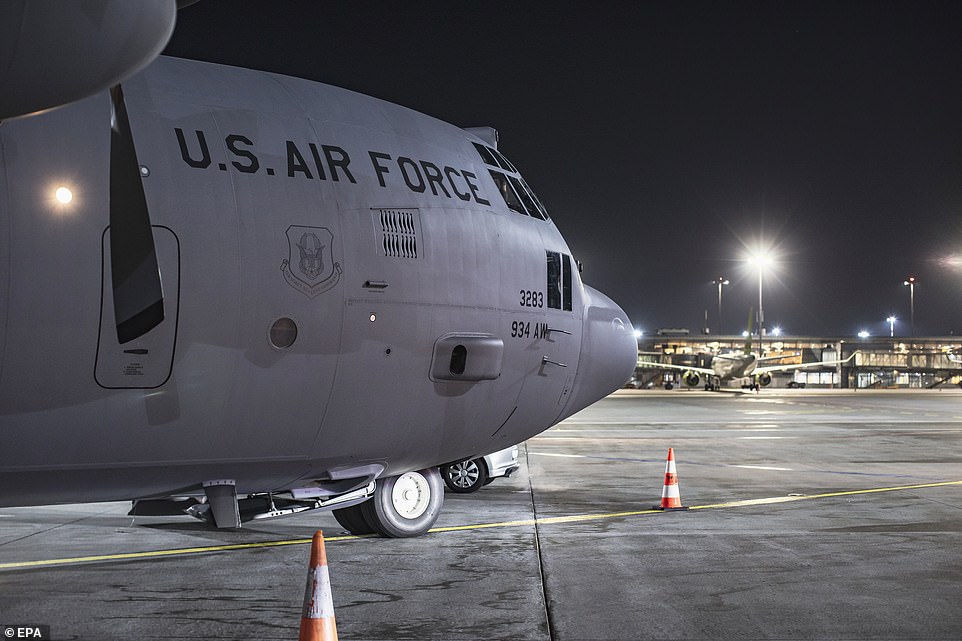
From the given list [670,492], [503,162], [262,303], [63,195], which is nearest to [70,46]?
[63,195]

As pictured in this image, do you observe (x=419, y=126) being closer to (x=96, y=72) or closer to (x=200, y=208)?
(x=200, y=208)

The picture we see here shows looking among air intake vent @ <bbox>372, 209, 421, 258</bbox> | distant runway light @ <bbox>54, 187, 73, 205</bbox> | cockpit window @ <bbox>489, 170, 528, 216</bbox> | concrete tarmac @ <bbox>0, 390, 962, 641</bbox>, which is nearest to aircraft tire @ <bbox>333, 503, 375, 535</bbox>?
concrete tarmac @ <bbox>0, 390, 962, 641</bbox>

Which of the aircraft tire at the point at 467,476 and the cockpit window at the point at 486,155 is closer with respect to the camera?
the cockpit window at the point at 486,155

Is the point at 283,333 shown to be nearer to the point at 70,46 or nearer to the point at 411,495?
the point at 411,495

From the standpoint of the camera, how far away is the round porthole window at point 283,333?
9359 mm

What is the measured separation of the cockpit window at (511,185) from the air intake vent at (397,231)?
1.92m

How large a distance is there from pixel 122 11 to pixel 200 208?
473 cm

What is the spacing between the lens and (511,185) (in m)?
12.6

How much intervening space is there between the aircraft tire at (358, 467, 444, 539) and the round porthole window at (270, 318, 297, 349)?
323 cm

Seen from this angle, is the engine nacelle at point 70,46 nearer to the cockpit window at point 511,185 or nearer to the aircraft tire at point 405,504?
the cockpit window at point 511,185

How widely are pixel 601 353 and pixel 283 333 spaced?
5077 mm

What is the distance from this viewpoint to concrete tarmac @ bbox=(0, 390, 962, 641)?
848cm

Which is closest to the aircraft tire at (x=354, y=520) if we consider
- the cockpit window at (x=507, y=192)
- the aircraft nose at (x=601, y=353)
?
the aircraft nose at (x=601, y=353)

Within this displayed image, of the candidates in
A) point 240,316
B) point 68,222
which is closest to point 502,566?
point 240,316
